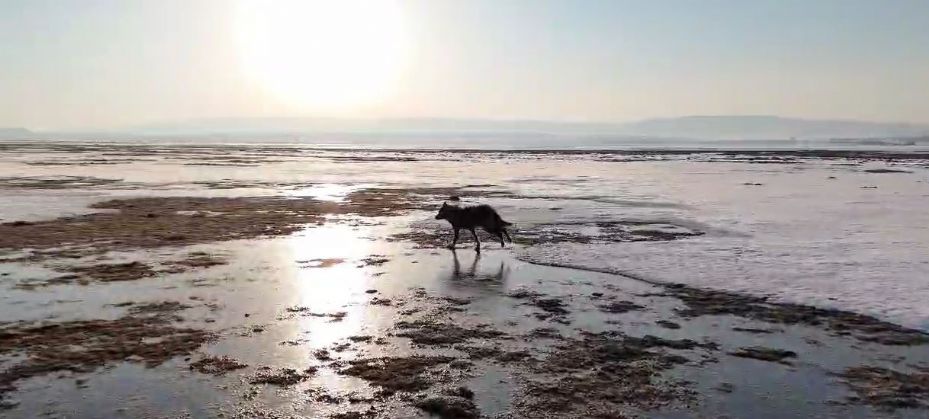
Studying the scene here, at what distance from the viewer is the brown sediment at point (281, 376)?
22.3 ft

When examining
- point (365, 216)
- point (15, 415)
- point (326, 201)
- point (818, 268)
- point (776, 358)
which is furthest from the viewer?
point (326, 201)

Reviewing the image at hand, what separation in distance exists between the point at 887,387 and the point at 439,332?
5.18 metres

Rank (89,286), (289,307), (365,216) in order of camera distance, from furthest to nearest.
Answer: (365,216) < (89,286) < (289,307)

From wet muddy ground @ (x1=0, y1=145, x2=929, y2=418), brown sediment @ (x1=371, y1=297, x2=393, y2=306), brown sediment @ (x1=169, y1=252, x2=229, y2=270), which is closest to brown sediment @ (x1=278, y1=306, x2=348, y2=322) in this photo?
wet muddy ground @ (x1=0, y1=145, x2=929, y2=418)

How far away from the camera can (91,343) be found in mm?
8016

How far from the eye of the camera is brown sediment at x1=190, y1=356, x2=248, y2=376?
7.11 m

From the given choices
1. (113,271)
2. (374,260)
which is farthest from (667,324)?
(113,271)

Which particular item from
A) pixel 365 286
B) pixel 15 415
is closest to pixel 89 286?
pixel 365 286

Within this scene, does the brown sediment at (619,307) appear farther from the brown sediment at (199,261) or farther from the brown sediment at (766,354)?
the brown sediment at (199,261)

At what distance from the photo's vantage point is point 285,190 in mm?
30906

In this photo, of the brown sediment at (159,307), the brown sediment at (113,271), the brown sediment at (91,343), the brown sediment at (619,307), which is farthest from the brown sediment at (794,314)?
the brown sediment at (113,271)

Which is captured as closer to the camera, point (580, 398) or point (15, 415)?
point (15, 415)

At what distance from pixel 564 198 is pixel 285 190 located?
44.5ft

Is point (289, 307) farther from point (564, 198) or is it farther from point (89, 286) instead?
point (564, 198)
